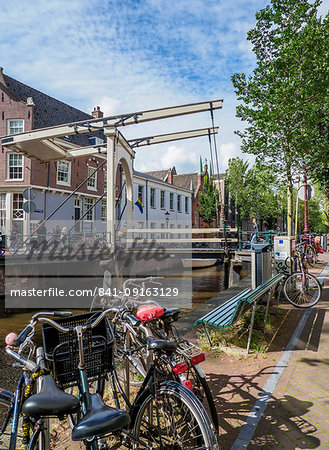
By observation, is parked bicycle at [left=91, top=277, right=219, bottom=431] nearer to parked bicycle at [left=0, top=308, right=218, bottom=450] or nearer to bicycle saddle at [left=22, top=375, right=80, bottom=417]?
parked bicycle at [left=0, top=308, right=218, bottom=450]

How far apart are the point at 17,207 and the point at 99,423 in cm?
2208

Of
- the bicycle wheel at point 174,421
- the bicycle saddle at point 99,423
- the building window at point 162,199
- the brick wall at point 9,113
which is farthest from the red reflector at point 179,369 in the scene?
the building window at point 162,199

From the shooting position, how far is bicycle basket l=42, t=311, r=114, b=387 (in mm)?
2020

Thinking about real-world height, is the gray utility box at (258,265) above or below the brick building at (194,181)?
below

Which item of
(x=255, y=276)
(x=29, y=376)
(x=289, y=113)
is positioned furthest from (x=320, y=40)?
(x=29, y=376)

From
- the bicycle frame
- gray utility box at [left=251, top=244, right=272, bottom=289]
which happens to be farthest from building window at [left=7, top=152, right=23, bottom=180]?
the bicycle frame

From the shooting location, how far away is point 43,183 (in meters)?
21.9

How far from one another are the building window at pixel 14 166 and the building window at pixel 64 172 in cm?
253

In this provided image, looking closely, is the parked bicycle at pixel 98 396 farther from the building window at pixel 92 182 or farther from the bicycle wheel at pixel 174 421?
the building window at pixel 92 182

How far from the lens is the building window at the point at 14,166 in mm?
21516

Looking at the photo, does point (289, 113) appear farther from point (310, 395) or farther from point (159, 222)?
point (159, 222)

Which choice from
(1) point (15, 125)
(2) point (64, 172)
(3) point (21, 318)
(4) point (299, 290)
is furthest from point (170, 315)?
(1) point (15, 125)

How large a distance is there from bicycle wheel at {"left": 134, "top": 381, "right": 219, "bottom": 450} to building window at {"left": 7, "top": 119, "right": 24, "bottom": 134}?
23246 millimetres

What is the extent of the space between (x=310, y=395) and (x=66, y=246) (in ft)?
42.5
